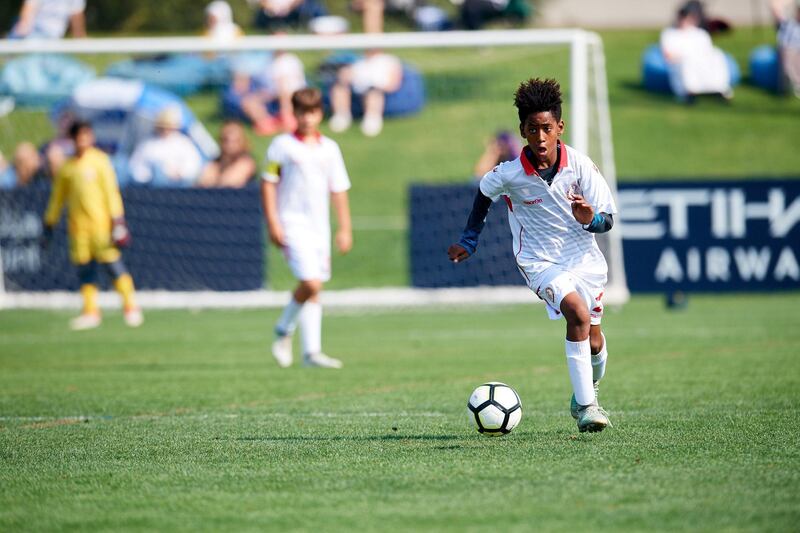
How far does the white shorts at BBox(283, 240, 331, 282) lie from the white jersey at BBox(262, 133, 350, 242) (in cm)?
12

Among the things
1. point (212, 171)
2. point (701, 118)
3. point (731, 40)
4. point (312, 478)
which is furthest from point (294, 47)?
point (731, 40)

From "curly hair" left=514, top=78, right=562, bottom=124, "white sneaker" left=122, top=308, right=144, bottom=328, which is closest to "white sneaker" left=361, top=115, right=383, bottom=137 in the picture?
"white sneaker" left=122, top=308, right=144, bottom=328

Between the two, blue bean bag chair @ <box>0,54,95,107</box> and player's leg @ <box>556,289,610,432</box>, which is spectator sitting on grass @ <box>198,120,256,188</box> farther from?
player's leg @ <box>556,289,610,432</box>

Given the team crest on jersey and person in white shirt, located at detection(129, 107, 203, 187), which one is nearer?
the team crest on jersey

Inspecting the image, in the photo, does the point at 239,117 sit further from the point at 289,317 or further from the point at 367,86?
the point at 289,317

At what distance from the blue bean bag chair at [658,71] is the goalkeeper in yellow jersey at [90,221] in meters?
14.6

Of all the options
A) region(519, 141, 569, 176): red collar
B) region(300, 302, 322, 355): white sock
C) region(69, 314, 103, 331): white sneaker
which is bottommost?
region(69, 314, 103, 331): white sneaker

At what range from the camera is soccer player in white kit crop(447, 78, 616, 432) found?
646 cm

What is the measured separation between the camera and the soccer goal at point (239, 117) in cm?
1641

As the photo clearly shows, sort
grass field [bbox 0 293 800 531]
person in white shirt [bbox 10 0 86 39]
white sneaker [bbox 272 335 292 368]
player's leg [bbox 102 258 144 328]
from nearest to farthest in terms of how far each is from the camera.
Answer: grass field [bbox 0 293 800 531] < white sneaker [bbox 272 335 292 368] < player's leg [bbox 102 258 144 328] < person in white shirt [bbox 10 0 86 39]

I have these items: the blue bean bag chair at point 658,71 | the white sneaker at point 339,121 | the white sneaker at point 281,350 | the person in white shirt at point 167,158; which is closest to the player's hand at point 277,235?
the white sneaker at point 281,350

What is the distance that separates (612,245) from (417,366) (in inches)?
250

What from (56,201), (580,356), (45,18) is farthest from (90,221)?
(580,356)

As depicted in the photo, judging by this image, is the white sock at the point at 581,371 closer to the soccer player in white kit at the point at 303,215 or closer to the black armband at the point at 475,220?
the black armband at the point at 475,220
